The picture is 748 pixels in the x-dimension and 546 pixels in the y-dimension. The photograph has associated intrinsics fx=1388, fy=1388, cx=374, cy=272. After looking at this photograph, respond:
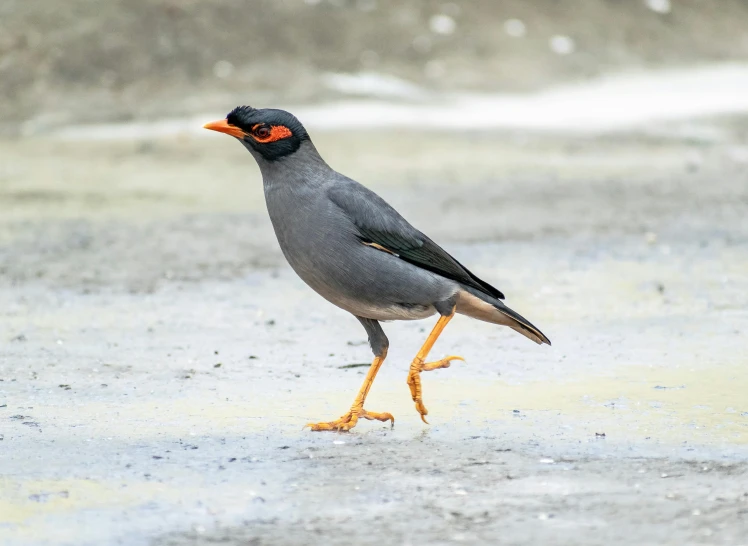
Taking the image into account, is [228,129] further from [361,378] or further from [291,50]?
[291,50]

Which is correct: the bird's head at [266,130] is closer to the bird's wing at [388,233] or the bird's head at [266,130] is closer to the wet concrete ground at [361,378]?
the bird's wing at [388,233]

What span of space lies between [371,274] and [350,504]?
1.23 metres

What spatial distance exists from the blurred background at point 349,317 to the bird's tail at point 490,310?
0.36 m

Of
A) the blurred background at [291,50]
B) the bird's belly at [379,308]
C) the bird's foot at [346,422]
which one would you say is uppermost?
the blurred background at [291,50]

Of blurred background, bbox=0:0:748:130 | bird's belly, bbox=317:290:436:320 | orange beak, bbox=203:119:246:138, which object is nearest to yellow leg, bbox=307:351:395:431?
bird's belly, bbox=317:290:436:320

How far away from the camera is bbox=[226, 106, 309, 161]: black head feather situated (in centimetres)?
566

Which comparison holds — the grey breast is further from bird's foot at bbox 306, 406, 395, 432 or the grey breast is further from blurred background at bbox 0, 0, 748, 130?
blurred background at bbox 0, 0, 748, 130

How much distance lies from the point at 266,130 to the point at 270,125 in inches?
1.0

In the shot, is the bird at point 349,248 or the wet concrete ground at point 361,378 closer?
the wet concrete ground at point 361,378

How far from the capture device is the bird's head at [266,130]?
5664 millimetres

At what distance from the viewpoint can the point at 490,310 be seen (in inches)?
230

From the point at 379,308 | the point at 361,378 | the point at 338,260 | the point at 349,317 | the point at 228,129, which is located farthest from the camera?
the point at 349,317

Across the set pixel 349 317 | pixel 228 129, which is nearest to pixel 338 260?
pixel 228 129

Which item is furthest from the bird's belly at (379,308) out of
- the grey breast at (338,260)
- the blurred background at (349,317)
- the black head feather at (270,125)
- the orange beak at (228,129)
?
the orange beak at (228,129)
